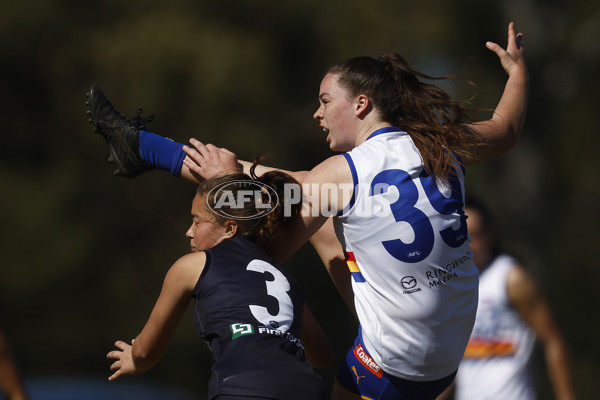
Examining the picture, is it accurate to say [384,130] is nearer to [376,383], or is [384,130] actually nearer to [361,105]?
[361,105]

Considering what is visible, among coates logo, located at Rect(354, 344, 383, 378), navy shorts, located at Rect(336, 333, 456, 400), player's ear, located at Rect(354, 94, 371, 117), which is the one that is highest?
player's ear, located at Rect(354, 94, 371, 117)

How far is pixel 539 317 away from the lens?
4539 mm

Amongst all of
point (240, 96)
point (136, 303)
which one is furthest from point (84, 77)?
point (136, 303)

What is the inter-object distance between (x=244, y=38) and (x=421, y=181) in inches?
346

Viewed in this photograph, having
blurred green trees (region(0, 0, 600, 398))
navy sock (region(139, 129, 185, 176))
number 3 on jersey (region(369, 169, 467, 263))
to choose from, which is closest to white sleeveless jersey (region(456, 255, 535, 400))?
number 3 on jersey (region(369, 169, 467, 263))

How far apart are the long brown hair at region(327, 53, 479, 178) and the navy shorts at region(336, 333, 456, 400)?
0.73 m

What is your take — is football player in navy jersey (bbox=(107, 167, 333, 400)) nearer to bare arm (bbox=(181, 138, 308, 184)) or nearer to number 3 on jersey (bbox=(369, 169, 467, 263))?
bare arm (bbox=(181, 138, 308, 184))

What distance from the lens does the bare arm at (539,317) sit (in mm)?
4543

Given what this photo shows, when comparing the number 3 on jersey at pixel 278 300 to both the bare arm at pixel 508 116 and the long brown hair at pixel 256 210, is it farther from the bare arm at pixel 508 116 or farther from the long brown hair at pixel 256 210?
the bare arm at pixel 508 116

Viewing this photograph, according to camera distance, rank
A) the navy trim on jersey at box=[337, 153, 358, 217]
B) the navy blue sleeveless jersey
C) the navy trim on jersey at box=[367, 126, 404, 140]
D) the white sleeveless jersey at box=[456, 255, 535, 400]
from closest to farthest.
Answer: the navy blue sleeveless jersey → the navy trim on jersey at box=[337, 153, 358, 217] → the navy trim on jersey at box=[367, 126, 404, 140] → the white sleeveless jersey at box=[456, 255, 535, 400]

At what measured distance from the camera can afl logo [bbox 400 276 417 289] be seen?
274 cm

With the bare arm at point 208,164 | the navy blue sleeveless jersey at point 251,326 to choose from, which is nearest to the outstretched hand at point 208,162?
the bare arm at point 208,164

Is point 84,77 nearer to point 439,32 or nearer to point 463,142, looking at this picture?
point 439,32

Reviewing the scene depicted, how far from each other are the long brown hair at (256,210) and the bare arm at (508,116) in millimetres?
678
